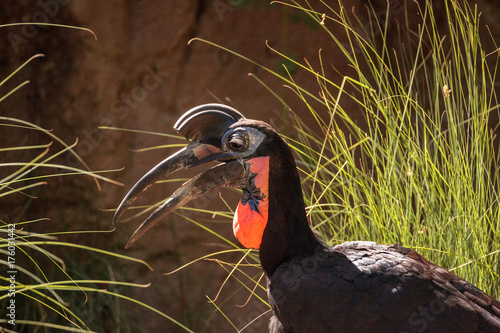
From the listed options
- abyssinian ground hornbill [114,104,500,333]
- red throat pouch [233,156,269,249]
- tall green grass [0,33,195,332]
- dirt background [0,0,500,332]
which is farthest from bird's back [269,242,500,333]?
dirt background [0,0,500,332]

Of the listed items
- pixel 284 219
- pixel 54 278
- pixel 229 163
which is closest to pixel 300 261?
pixel 284 219

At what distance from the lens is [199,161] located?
2.16m

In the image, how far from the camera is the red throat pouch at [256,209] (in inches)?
84.0

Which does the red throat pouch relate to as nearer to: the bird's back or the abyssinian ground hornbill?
the abyssinian ground hornbill

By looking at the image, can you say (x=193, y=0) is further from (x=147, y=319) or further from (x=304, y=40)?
(x=147, y=319)

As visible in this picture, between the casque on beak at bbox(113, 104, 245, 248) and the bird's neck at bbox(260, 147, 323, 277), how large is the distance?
0.41 feet

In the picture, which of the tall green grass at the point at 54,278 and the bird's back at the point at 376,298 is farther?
the tall green grass at the point at 54,278

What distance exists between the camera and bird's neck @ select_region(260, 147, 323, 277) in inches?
84.1

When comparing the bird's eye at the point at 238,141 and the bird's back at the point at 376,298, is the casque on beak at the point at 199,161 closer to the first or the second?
the bird's eye at the point at 238,141

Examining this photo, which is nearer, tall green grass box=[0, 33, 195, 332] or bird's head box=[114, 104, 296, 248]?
bird's head box=[114, 104, 296, 248]

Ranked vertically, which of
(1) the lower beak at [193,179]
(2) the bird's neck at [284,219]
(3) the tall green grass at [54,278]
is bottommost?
(3) the tall green grass at [54,278]

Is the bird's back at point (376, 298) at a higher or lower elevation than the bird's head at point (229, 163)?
lower

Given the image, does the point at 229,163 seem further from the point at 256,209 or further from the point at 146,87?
the point at 146,87

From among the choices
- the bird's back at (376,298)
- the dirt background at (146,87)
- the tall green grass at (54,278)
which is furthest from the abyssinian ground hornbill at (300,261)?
the dirt background at (146,87)
